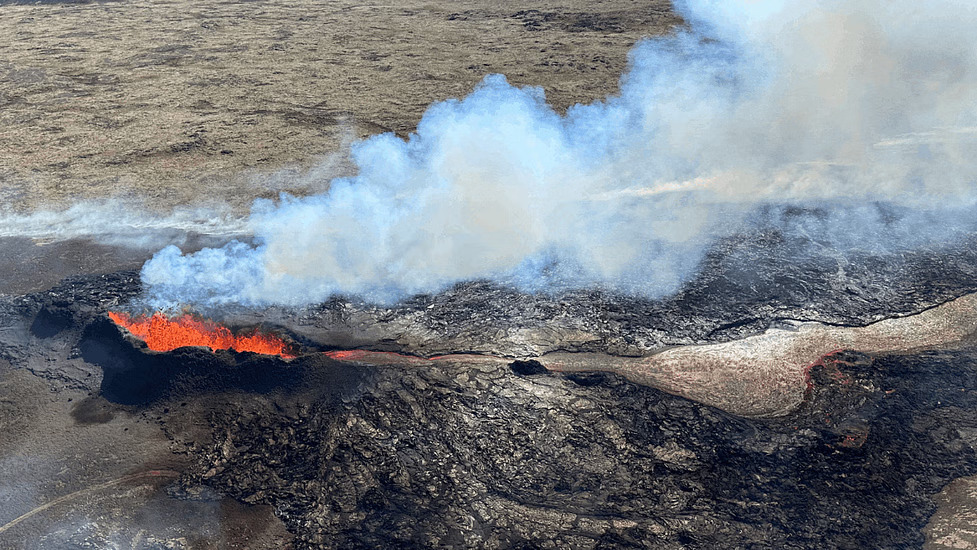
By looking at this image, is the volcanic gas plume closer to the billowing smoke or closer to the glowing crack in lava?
the billowing smoke

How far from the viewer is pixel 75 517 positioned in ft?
31.1

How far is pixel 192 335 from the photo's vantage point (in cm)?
1255

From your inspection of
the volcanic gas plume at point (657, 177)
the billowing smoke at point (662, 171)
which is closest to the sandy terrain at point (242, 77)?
the volcanic gas plume at point (657, 177)

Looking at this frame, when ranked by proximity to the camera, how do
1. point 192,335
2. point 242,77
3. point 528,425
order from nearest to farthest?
point 528,425
point 192,335
point 242,77

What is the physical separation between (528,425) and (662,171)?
461 inches

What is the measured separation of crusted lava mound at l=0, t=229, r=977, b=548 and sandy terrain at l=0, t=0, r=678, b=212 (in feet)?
25.9

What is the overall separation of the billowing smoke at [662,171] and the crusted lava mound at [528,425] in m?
1.18

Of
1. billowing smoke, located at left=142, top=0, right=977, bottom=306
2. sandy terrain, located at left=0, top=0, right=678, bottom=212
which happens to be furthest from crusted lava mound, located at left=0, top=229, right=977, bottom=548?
sandy terrain, located at left=0, top=0, right=678, bottom=212

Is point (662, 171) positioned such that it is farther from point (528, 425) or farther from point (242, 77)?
point (242, 77)

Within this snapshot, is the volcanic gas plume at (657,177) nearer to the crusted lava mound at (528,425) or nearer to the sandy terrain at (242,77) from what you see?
the crusted lava mound at (528,425)

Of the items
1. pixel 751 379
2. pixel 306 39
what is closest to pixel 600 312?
pixel 751 379

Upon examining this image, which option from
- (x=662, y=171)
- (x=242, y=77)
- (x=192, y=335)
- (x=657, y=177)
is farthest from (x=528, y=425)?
(x=242, y=77)

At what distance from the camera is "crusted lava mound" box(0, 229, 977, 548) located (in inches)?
370

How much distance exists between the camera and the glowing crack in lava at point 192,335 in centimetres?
1235
